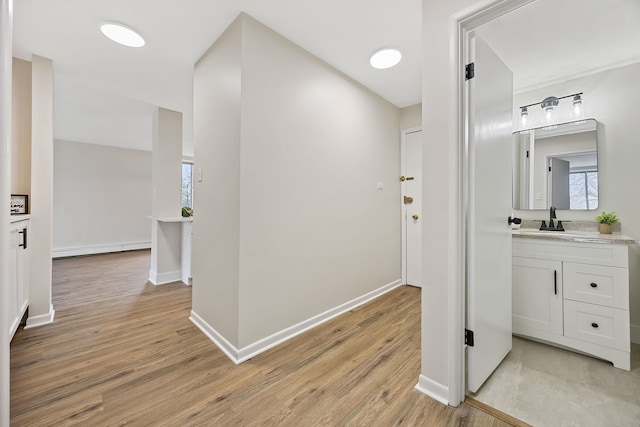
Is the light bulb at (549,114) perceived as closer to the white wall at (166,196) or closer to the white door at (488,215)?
the white door at (488,215)

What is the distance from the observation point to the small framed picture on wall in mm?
2145

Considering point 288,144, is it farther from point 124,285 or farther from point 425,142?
point 124,285

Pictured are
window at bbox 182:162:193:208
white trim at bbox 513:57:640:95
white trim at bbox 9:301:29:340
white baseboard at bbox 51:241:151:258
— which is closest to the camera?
white trim at bbox 9:301:29:340

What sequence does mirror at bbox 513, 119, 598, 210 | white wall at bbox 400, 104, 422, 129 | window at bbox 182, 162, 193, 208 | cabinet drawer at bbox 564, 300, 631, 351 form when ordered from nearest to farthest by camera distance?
cabinet drawer at bbox 564, 300, 631, 351 → mirror at bbox 513, 119, 598, 210 → white wall at bbox 400, 104, 422, 129 → window at bbox 182, 162, 193, 208

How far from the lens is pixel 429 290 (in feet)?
4.73

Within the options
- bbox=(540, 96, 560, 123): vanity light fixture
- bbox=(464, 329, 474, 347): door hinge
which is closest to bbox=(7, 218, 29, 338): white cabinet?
bbox=(464, 329, 474, 347): door hinge

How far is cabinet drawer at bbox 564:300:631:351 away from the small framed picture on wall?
14.1 ft

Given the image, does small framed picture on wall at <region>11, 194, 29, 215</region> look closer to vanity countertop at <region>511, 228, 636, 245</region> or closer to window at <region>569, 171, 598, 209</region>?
vanity countertop at <region>511, 228, 636, 245</region>

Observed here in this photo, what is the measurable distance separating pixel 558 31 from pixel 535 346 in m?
2.28

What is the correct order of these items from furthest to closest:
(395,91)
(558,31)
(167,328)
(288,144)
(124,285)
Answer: (124,285), (395,91), (167,328), (288,144), (558,31)

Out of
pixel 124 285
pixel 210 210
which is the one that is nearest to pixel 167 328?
pixel 210 210

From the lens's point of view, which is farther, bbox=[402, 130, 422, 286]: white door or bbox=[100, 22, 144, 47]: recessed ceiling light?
bbox=[402, 130, 422, 286]: white door

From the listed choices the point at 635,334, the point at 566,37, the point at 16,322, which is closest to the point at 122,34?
the point at 16,322

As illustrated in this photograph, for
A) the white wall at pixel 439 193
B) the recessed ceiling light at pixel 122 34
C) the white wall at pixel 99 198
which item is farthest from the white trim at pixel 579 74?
the white wall at pixel 99 198
